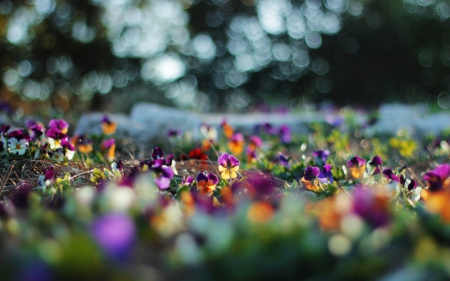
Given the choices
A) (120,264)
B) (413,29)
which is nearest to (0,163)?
(120,264)

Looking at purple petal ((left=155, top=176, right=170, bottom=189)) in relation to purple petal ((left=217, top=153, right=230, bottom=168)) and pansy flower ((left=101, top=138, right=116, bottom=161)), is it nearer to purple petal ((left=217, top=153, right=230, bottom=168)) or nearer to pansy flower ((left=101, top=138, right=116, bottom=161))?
purple petal ((left=217, top=153, right=230, bottom=168))

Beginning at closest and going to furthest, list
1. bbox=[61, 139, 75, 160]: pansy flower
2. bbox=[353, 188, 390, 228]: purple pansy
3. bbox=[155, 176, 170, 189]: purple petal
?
bbox=[353, 188, 390, 228]: purple pansy, bbox=[155, 176, 170, 189]: purple petal, bbox=[61, 139, 75, 160]: pansy flower

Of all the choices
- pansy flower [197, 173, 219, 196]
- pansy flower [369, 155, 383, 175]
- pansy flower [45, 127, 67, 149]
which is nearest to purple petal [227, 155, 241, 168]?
pansy flower [197, 173, 219, 196]

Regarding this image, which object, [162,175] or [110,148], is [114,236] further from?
[110,148]

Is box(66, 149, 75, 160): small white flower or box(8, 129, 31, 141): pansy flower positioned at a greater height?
box(66, 149, 75, 160): small white flower

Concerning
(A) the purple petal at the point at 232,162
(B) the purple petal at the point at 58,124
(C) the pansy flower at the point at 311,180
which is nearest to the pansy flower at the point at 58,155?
(B) the purple petal at the point at 58,124

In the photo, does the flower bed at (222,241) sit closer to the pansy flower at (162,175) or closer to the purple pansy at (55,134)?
the pansy flower at (162,175)

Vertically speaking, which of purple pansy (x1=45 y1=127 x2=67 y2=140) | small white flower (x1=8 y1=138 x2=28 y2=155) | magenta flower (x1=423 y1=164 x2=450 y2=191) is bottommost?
small white flower (x1=8 y1=138 x2=28 y2=155)
